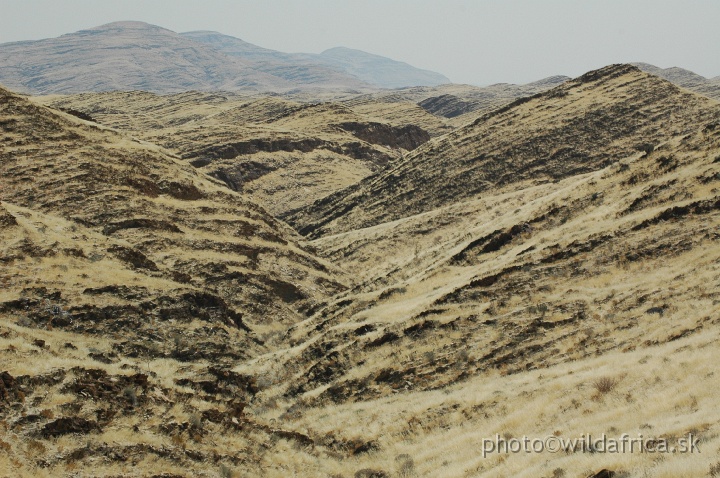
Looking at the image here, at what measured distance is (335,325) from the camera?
112 feet

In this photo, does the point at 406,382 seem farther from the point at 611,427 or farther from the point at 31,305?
the point at 31,305

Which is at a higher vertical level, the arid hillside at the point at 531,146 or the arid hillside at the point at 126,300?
the arid hillside at the point at 531,146

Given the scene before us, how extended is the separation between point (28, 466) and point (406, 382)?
14.4m

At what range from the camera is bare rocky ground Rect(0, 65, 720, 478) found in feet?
49.2

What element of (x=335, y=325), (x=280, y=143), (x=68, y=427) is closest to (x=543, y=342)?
(x=335, y=325)

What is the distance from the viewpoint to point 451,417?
19.4 meters

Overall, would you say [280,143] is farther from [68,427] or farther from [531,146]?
[68,427]

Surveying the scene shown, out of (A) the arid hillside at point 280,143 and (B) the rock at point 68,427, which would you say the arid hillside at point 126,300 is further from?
(A) the arid hillside at point 280,143

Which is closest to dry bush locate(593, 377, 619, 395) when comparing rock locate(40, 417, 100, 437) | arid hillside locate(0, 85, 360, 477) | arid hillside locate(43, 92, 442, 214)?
arid hillside locate(0, 85, 360, 477)

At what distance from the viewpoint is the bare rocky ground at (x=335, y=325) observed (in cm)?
1500

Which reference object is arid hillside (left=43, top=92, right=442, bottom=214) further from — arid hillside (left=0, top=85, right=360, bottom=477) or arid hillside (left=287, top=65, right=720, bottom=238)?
arid hillside (left=0, top=85, right=360, bottom=477)

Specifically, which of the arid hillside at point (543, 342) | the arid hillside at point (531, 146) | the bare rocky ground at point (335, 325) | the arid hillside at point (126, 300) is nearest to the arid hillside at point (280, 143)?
the arid hillside at point (531, 146)

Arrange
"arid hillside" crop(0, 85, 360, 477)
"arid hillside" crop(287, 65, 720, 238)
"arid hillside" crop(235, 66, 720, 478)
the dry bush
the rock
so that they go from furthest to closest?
1. "arid hillside" crop(287, 65, 720, 238)
2. the dry bush
3. "arid hillside" crop(0, 85, 360, 477)
4. "arid hillside" crop(235, 66, 720, 478)
5. the rock

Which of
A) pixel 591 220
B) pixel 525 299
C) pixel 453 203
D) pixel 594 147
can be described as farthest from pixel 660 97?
pixel 525 299
